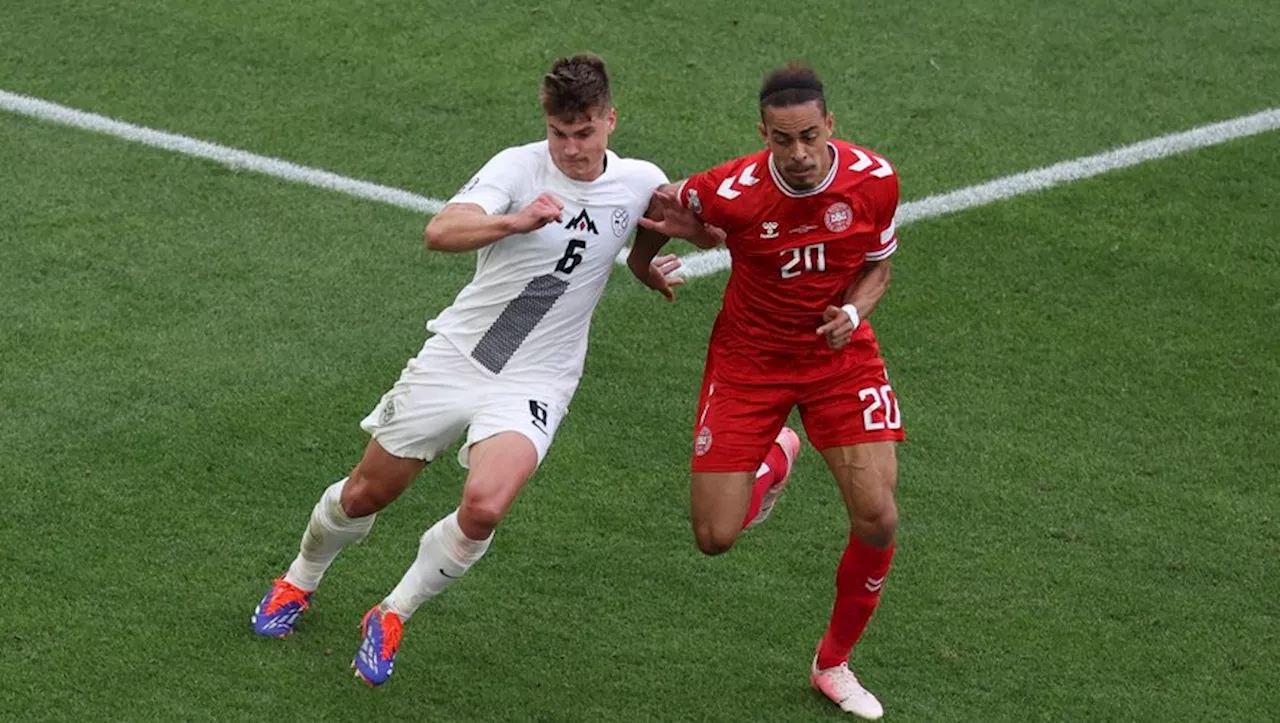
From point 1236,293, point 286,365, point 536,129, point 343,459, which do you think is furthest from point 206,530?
point 1236,293

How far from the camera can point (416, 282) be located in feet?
32.9

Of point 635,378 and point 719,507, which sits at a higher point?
point 719,507

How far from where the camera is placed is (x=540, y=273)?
6977 millimetres

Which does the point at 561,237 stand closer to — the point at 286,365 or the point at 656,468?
the point at 656,468

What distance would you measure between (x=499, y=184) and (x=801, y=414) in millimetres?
1341

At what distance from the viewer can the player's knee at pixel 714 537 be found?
7.14 meters

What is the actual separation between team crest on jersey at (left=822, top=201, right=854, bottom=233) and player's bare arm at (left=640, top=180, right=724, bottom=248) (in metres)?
0.39

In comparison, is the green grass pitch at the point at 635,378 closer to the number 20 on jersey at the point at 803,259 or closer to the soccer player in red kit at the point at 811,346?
the soccer player in red kit at the point at 811,346

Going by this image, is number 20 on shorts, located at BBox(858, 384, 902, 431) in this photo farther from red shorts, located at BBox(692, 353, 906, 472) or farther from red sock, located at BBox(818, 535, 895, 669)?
red sock, located at BBox(818, 535, 895, 669)

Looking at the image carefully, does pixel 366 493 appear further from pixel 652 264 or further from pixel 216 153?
pixel 216 153

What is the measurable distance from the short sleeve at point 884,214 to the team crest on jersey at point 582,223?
0.97 m

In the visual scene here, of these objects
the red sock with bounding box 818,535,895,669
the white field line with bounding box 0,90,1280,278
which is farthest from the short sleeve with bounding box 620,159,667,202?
the white field line with bounding box 0,90,1280,278

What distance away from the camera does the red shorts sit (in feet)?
23.2

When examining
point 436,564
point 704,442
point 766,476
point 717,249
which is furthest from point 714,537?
point 717,249
